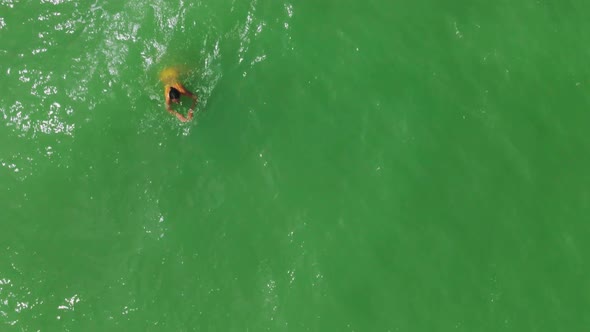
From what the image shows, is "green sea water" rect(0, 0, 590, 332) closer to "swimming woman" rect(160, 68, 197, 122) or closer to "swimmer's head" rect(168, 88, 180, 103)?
"swimming woman" rect(160, 68, 197, 122)

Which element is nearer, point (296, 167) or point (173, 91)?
point (173, 91)

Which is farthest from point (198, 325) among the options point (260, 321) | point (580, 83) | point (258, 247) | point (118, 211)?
point (580, 83)

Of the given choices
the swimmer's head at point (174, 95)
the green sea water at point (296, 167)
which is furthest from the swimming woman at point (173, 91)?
the green sea water at point (296, 167)

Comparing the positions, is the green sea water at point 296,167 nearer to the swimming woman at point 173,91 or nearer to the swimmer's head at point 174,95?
→ the swimming woman at point 173,91

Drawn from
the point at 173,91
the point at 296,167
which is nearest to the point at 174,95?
the point at 173,91

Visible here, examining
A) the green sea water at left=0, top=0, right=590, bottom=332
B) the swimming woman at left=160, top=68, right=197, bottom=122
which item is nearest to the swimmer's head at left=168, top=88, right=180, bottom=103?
the swimming woman at left=160, top=68, right=197, bottom=122

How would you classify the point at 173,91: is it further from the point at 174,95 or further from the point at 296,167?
the point at 296,167

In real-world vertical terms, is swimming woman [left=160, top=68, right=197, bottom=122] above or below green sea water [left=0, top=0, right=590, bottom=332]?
above
